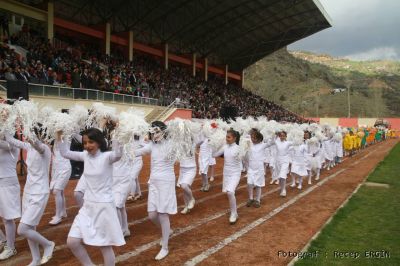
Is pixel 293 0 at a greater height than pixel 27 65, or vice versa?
pixel 293 0

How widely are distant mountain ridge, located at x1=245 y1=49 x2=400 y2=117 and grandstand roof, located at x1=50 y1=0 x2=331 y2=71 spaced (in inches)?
1559

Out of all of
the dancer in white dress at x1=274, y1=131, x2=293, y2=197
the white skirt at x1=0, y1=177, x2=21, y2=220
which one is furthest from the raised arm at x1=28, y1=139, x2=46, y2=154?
the dancer in white dress at x1=274, y1=131, x2=293, y2=197

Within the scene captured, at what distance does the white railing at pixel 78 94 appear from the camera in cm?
1669

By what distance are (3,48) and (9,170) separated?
1480cm

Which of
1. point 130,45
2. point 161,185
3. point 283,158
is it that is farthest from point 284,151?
point 130,45

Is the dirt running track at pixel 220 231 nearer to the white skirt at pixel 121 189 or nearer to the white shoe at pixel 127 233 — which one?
the white shoe at pixel 127 233

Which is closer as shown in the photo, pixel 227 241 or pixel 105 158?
pixel 105 158

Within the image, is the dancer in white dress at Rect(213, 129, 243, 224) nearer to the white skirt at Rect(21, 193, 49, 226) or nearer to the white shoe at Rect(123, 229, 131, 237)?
the white shoe at Rect(123, 229, 131, 237)

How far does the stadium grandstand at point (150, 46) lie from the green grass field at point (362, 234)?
12.8m

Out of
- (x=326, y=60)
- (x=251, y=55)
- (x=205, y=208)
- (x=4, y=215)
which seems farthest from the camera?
(x=326, y=60)

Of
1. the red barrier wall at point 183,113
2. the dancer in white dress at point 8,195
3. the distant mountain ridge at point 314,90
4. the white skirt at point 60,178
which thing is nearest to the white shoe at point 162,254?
the dancer in white dress at point 8,195

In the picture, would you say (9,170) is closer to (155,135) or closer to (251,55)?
(155,135)

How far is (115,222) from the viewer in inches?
176

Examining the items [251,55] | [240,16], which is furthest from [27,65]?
[251,55]
